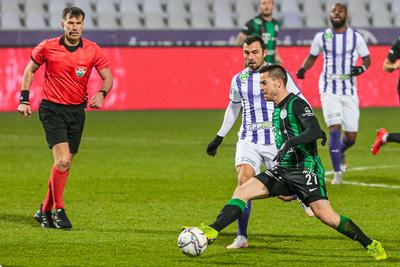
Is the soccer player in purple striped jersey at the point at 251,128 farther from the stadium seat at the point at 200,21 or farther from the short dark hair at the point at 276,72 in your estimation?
the stadium seat at the point at 200,21

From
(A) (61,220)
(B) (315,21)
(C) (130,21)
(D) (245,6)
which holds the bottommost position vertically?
(A) (61,220)

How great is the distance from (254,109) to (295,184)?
4.35 feet

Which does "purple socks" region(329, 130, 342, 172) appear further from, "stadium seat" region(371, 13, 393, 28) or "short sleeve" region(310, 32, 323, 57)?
"stadium seat" region(371, 13, 393, 28)

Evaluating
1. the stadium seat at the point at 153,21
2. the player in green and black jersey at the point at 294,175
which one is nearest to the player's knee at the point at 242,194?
the player in green and black jersey at the point at 294,175

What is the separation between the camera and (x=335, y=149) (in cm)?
1373

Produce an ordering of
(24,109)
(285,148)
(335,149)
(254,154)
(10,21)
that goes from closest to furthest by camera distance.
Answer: (285,148) → (254,154) → (24,109) → (335,149) → (10,21)

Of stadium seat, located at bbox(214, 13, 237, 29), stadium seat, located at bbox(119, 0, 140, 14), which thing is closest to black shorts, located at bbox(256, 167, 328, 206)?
stadium seat, located at bbox(119, 0, 140, 14)

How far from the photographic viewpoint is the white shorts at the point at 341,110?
13.9 metres

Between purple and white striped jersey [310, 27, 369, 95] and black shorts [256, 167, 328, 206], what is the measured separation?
5.81 meters

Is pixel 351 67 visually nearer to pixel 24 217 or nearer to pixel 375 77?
pixel 24 217

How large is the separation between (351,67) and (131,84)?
9.74 metres

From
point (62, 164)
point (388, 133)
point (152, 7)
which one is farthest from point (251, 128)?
point (152, 7)

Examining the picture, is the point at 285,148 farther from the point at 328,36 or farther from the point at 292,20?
the point at 292,20

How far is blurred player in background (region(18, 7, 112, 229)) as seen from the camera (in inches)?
398
